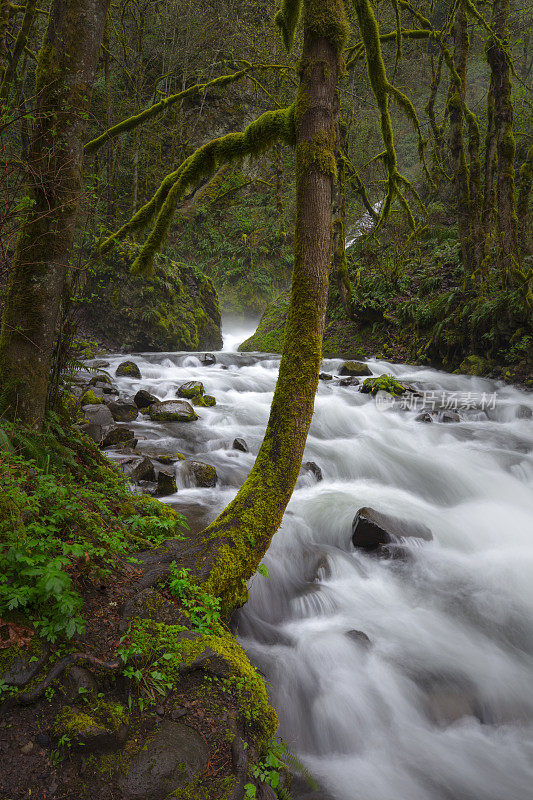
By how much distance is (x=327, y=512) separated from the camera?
6.14 meters

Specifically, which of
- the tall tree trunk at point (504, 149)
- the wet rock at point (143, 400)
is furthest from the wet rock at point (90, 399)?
the tall tree trunk at point (504, 149)

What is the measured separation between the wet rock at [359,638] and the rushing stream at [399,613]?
→ 0.01 meters

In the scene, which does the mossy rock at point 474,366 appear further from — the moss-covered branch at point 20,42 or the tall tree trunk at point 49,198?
the moss-covered branch at point 20,42

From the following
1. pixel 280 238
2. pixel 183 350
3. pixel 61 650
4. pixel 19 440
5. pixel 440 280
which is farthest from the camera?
pixel 280 238

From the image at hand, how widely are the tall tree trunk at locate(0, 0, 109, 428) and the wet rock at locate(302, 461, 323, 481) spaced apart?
4668 millimetres

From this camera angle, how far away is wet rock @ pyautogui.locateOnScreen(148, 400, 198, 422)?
8.88 m

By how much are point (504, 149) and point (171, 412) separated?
9584 mm

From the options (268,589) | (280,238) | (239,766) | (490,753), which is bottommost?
(490,753)

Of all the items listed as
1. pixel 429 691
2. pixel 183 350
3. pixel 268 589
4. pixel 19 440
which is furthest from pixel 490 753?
pixel 183 350

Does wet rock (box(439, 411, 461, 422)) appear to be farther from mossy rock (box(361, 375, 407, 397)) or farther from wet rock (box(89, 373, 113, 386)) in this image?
wet rock (box(89, 373, 113, 386))

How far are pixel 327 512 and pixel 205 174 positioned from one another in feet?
14.2

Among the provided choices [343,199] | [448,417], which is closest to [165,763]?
[448,417]

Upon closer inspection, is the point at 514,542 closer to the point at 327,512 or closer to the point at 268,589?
the point at 327,512

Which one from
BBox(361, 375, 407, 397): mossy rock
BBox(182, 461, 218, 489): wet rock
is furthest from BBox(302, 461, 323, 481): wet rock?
BBox(361, 375, 407, 397): mossy rock
